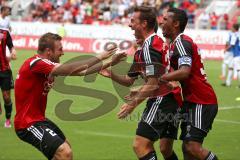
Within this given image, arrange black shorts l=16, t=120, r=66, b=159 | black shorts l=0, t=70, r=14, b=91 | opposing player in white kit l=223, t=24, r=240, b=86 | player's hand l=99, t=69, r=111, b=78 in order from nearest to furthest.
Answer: black shorts l=16, t=120, r=66, b=159
player's hand l=99, t=69, r=111, b=78
black shorts l=0, t=70, r=14, b=91
opposing player in white kit l=223, t=24, r=240, b=86

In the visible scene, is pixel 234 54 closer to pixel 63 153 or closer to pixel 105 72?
pixel 105 72

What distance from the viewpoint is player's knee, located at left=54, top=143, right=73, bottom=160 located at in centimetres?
849

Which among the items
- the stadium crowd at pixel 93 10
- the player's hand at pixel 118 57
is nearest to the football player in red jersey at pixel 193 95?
the player's hand at pixel 118 57

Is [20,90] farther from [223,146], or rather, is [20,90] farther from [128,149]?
[223,146]

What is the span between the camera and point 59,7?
1850 inches

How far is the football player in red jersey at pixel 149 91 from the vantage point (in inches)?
350

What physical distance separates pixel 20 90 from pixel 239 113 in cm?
1012

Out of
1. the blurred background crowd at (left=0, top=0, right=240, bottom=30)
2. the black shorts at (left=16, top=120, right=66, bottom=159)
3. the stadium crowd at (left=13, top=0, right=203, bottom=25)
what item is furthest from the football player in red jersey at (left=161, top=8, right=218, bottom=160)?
the stadium crowd at (left=13, top=0, right=203, bottom=25)

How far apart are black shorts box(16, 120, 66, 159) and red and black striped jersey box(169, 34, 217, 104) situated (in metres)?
1.92

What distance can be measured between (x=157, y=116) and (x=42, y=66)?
1791 mm

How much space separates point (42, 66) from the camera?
28.4 ft

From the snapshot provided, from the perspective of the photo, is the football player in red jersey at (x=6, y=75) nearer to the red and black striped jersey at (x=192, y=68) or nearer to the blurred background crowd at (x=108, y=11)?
the red and black striped jersey at (x=192, y=68)

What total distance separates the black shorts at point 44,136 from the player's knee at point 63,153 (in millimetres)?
51

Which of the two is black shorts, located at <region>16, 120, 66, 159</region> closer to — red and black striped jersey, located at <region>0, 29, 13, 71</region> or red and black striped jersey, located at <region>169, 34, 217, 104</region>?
red and black striped jersey, located at <region>169, 34, 217, 104</region>
